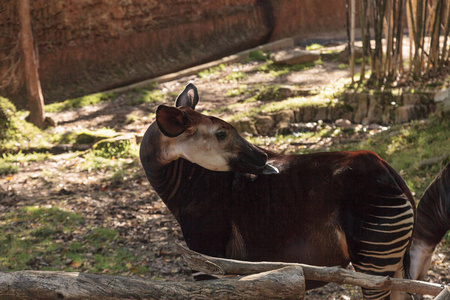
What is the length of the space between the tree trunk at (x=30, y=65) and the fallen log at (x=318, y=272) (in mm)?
7999

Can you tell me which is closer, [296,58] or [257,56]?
[296,58]

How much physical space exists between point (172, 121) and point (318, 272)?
1.03 metres

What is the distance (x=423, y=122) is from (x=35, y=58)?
258 inches

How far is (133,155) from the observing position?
25.4 feet

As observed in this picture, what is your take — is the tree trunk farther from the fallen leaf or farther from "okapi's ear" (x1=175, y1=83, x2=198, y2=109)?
"okapi's ear" (x1=175, y1=83, x2=198, y2=109)

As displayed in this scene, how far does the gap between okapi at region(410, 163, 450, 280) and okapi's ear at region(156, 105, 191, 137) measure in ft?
5.00

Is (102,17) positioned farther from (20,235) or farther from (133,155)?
(20,235)

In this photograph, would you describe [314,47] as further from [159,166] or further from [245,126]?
[159,166]

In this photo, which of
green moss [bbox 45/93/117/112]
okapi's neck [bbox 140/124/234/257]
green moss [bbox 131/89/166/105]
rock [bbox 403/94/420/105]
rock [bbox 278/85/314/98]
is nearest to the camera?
okapi's neck [bbox 140/124/234/257]

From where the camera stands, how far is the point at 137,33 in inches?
539

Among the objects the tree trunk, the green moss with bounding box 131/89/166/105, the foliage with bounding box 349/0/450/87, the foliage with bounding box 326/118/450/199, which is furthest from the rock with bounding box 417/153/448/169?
the tree trunk

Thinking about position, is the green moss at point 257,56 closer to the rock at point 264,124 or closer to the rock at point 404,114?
the rock at point 264,124

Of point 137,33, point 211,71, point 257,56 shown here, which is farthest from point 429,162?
point 137,33

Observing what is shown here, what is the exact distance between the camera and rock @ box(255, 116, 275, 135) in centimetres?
820
